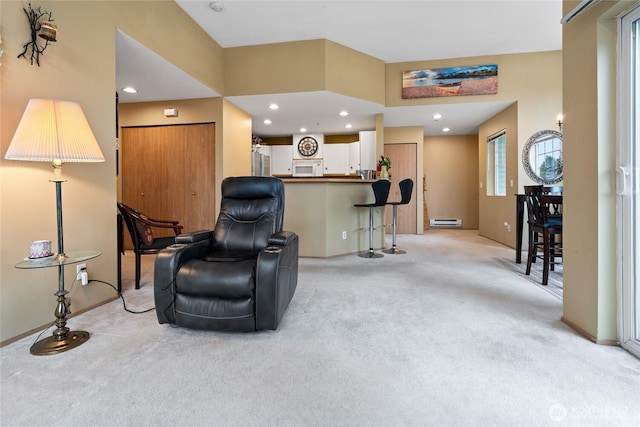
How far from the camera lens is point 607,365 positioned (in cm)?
156

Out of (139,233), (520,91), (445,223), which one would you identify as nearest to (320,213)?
(139,233)

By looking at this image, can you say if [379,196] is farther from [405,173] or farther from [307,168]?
[307,168]

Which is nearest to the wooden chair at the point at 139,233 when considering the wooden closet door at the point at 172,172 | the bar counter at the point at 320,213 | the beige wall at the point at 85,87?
the beige wall at the point at 85,87

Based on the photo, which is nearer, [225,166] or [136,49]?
[136,49]

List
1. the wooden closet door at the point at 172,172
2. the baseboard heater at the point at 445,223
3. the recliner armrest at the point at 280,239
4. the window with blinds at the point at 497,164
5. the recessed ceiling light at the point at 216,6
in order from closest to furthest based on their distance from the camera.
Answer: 1. the recliner armrest at the point at 280,239
2. the recessed ceiling light at the point at 216,6
3. the wooden closet door at the point at 172,172
4. the window with blinds at the point at 497,164
5. the baseboard heater at the point at 445,223

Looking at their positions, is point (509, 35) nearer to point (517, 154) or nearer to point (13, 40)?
point (517, 154)

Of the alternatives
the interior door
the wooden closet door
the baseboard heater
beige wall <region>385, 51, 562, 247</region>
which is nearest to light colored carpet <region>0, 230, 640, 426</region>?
the wooden closet door

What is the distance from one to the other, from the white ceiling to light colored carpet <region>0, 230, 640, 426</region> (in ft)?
9.15

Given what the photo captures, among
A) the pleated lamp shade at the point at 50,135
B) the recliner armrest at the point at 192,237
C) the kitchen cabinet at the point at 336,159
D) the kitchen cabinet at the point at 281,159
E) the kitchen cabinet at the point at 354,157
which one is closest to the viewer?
the pleated lamp shade at the point at 50,135

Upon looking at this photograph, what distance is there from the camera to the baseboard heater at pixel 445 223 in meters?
7.84

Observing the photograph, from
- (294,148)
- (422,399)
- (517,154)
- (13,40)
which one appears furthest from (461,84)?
(13,40)

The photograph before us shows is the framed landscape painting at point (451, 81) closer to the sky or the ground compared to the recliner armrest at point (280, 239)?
closer to the sky

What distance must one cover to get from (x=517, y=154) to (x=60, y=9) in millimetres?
5789

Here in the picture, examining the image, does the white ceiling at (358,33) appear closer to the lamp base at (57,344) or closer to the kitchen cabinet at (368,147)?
the kitchen cabinet at (368,147)
